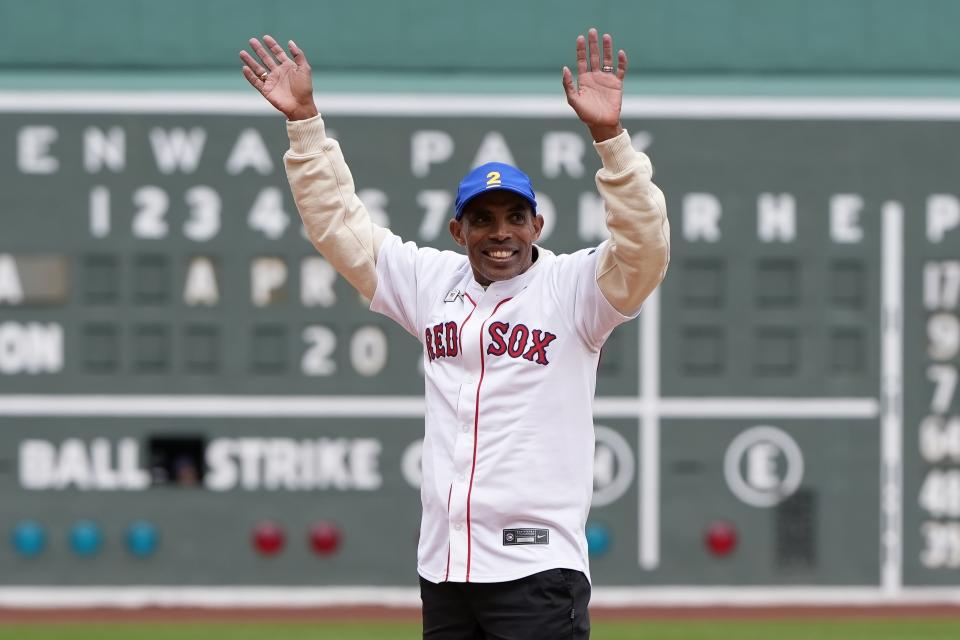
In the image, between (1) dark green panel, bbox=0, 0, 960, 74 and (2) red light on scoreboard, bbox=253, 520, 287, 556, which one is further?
(1) dark green panel, bbox=0, 0, 960, 74

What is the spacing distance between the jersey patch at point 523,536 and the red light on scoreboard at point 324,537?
5.45 m

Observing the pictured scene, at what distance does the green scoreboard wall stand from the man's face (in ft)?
17.0

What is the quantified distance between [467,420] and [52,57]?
6.17 m

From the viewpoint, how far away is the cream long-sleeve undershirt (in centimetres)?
289

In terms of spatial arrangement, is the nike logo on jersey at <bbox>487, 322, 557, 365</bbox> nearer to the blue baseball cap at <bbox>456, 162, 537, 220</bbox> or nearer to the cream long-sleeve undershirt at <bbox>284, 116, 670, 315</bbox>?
the cream long-sleeve undershirt at <bbox>284, 116, 670, 315</bbox>

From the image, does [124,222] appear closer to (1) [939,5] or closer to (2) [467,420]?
(1) [939,5]

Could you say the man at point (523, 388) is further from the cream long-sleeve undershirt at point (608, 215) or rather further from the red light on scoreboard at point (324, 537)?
the red light on scoreboard at point (324, 537)

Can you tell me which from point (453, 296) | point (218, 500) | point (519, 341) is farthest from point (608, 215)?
point (218, 500)

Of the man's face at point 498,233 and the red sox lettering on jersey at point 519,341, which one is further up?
the man's face at point 498,233

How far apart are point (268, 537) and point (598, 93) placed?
5.74m

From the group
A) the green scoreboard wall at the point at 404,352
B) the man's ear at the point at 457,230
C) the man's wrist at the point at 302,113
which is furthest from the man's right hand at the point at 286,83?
the green scoreboard wall at the point at 404,352

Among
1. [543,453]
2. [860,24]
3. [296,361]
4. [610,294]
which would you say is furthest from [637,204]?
[860,24]

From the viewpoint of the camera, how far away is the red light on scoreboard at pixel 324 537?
8.30 m

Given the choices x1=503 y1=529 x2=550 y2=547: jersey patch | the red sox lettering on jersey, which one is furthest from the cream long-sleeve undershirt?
x1=503 y1=529 x2=550 y2=547: jersey patch
